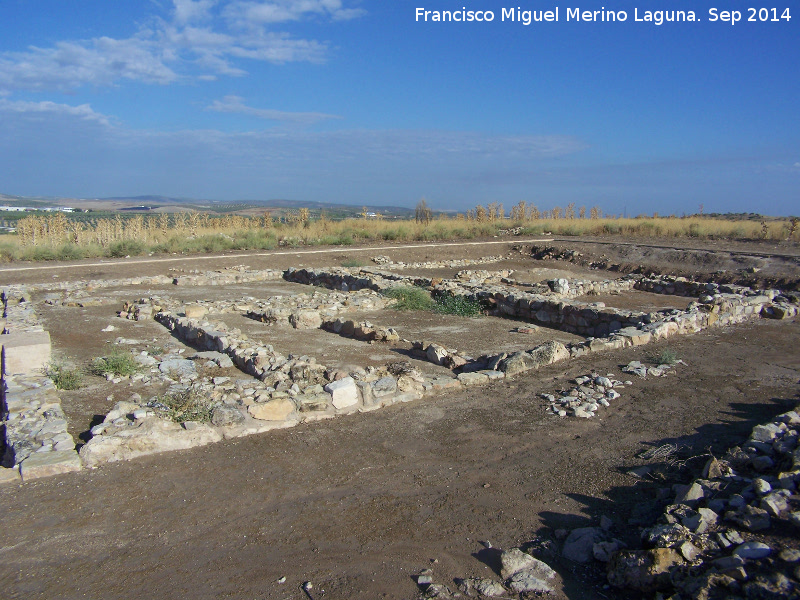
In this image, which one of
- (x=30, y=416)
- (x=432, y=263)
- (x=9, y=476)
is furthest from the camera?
(x=432, y=263)

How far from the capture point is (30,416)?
4945mm

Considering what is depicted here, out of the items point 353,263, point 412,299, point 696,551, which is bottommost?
point 696,551

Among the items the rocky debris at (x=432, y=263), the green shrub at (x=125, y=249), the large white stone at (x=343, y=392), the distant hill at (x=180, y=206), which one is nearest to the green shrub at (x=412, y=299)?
the large white stone at (x=343, y=392)

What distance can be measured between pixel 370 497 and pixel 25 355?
16.0ft

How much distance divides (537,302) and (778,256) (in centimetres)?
1112

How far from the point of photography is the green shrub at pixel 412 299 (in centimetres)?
1133

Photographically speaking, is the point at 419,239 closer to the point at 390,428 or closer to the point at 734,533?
the point at 390,428

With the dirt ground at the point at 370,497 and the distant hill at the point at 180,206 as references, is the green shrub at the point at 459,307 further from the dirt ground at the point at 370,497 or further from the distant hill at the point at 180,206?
the distant hill at the point at 180,206

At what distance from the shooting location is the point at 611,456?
4547mm

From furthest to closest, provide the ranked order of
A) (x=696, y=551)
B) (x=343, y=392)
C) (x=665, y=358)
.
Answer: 1. (x=665, y=358)
2. (x=343, y=392)
3. (x=696, y=551)

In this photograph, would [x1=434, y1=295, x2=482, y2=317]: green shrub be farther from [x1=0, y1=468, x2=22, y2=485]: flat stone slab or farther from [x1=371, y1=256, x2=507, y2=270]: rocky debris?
[x1=0, y1=468, x2=22, y2=485]: flat stone slab

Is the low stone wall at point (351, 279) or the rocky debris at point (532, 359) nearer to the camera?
the rocky debris at point (532, 359)

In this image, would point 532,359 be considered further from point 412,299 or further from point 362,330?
point 412,299

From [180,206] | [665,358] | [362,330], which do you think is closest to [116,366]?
[362,330]
